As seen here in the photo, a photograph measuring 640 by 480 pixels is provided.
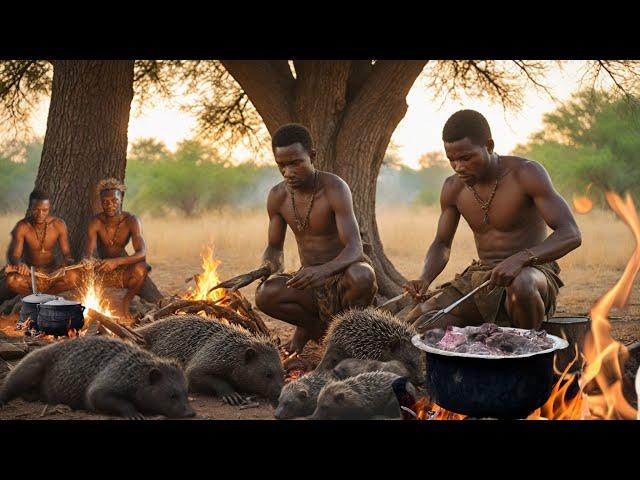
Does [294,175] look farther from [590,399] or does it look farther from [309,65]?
[309,65]

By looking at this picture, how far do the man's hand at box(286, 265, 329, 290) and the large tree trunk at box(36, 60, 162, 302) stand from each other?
153 inches

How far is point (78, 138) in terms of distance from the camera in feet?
28.3

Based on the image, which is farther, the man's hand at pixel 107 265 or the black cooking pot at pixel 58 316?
the man's hand at pixel 107 265

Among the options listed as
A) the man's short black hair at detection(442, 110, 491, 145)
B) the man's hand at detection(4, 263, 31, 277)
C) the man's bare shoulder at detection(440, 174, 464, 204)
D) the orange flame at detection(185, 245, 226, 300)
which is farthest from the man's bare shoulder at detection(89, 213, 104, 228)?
the man's short black hair at detection(442, 110, 491, 145)

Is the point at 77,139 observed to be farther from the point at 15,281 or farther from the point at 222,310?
the point at 222,310

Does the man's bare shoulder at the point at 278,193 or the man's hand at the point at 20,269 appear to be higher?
the man's bare shoulder at the point at 278,193

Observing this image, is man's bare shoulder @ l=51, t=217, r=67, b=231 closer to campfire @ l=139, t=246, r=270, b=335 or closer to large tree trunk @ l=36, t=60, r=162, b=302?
large tree trunk @ l=36, t=60, r=162, b=302

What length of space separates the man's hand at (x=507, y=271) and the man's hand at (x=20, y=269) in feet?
17.6

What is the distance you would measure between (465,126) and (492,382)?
1.82 metres

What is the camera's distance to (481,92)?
34.1 ft

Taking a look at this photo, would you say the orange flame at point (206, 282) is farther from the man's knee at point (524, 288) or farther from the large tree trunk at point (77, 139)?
the man's knee at point (524, 288)

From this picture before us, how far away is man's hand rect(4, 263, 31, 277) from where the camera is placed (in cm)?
788

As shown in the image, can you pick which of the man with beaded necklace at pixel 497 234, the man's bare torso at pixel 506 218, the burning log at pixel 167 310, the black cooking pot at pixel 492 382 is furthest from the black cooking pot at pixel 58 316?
the black cooking pot at pixel 492 382

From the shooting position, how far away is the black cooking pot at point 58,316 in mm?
6039
